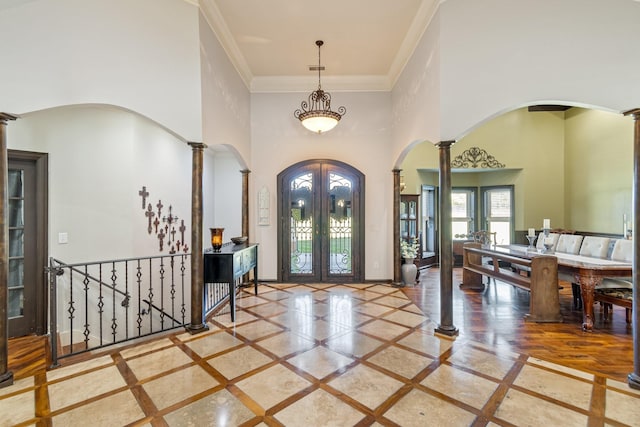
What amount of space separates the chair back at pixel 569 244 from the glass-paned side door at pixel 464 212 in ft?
11.1

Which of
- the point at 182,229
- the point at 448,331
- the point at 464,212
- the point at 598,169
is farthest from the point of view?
the point at 464,212

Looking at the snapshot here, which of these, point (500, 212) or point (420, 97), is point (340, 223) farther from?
point (500, 212)

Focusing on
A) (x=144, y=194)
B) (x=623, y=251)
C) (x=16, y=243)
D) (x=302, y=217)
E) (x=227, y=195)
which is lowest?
(x=623, y=251)

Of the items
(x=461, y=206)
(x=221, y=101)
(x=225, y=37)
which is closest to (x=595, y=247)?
(x=461, y=206)

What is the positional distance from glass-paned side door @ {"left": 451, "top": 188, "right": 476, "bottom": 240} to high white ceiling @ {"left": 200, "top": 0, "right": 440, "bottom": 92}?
453cm

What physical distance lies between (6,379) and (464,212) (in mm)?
9250

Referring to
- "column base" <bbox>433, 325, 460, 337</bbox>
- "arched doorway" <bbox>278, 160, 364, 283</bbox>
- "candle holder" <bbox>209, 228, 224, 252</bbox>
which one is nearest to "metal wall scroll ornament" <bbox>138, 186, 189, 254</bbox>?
"candle holder" <bbox>209, 228, 224, 252</bbox>

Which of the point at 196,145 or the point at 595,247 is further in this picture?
the point at 595,247

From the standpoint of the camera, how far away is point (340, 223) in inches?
225

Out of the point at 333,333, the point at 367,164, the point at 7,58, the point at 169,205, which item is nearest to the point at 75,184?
the point at 169,205

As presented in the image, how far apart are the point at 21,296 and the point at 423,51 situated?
20.5 ft

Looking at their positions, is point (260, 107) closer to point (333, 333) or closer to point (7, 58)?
point (7, 58)

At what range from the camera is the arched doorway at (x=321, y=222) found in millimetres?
5703

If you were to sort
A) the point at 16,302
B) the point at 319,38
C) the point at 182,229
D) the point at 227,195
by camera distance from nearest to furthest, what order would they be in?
the point at 16,302, the point at 319,38, the point at 182,229, the point at 227,195
